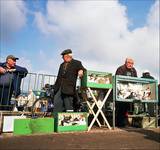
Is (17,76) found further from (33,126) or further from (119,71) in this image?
(119,71)

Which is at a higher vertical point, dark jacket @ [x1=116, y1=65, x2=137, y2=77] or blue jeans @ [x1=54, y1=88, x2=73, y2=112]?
dark jacket @ [x1=116, y1=65, x2=137, y2=77]

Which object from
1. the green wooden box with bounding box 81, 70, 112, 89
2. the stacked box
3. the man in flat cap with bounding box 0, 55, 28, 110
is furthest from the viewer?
the stacked box

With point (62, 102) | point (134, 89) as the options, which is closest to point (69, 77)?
point (62, 102)

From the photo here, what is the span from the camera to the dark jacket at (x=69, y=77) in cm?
773

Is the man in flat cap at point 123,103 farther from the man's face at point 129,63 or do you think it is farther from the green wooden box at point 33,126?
the green wooden box at point 33,126

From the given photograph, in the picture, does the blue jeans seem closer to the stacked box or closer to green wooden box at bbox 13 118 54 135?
green wooden box at bbox 13 118 54 135

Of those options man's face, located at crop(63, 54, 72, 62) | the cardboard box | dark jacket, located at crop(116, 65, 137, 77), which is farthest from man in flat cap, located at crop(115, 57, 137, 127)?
the cardboard box

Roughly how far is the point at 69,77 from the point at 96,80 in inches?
32.8

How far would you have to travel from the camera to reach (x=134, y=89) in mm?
8898

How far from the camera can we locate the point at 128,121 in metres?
9.79

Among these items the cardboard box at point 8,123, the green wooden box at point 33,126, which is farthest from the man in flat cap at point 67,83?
the cardboard box at point 8,123

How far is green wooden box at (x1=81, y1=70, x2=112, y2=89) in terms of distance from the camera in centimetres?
806

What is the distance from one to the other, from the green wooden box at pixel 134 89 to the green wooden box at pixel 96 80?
0.79 feet

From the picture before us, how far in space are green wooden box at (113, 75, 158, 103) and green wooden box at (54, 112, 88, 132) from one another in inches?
51.8
